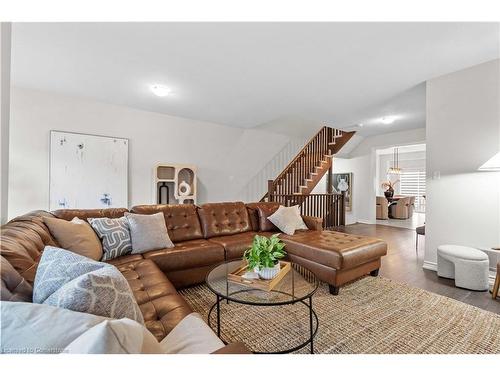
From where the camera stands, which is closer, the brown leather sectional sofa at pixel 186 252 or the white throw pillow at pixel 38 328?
the white throw pillow at pixel 38 328

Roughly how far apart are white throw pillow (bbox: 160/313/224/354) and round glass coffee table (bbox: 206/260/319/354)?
1.24 feet

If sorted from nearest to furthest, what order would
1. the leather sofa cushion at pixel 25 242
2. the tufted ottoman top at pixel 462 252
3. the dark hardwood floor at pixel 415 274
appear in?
1. the leather sofa cushion at pixel 25 242
2. the dark hardwood floor at pixel 415 274
3. the tufted ottoman top at pixel 462 252

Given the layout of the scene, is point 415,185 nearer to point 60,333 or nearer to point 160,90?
point 160,90

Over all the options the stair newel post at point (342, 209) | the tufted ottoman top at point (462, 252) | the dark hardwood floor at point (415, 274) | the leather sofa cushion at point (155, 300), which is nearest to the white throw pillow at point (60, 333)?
the leather sofa cushion at point (155, 300)

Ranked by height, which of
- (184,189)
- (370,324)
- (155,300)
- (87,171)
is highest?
(87,171)

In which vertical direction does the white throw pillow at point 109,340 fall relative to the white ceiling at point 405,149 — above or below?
below

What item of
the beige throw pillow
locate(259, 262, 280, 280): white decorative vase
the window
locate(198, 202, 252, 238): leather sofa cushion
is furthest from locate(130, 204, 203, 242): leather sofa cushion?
the window

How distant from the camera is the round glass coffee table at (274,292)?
1.52m

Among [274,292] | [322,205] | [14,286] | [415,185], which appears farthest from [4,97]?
[415,185]

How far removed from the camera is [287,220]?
Answer: 3289mm

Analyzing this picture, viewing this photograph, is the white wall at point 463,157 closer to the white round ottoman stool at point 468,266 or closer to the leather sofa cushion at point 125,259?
the white round ottoman stool at point 468,266

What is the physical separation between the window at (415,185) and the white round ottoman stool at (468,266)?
7.47 m

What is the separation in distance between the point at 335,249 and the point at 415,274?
137 centimetres

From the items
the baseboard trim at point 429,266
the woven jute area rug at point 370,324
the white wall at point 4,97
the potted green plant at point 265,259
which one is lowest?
the woven jute area rug at point 370,324
